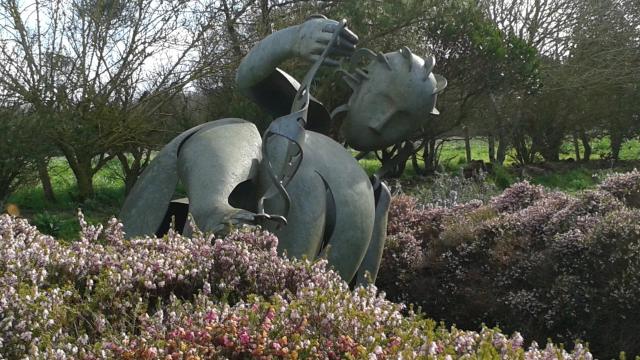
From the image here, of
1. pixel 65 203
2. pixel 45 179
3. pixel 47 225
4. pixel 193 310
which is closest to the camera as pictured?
pixel 193 310

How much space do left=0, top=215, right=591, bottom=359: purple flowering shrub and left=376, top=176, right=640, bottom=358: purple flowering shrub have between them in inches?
138

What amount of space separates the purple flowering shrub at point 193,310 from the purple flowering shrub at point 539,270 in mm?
3506

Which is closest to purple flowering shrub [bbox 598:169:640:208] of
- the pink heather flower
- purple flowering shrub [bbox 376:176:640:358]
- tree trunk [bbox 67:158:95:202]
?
purple flowering shrub [bbox 376:176:640:358]

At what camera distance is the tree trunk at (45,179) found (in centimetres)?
1209

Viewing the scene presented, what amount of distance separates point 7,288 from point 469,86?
624 inches

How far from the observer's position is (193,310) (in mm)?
2939

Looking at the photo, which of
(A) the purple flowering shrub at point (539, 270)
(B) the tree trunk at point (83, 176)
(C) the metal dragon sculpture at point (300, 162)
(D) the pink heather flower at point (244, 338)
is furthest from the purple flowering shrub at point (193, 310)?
(B) the tree trunk at point (83, 176)

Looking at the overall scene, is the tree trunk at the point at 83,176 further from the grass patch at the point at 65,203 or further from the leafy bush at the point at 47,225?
the leafy bush at the point at 47,225

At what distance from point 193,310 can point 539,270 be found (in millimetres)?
4533

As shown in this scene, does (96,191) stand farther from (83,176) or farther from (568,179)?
(568,179)

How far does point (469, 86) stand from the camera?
17797 mm

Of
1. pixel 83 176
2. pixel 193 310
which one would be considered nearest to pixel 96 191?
pixel 83 176

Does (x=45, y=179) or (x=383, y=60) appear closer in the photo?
(x=383, y=60)

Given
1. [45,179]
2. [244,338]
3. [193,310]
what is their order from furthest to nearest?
[45,179] < [193,310] < [244,338]
